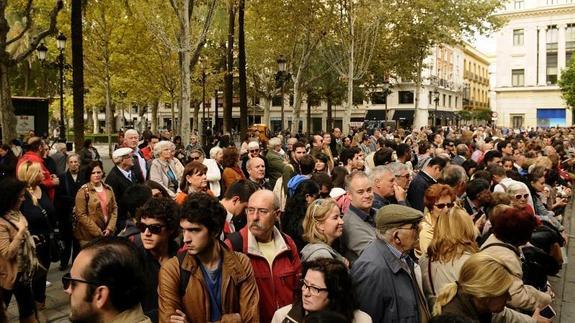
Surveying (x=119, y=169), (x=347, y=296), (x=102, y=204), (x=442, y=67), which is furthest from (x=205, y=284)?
(x=442, y=67)

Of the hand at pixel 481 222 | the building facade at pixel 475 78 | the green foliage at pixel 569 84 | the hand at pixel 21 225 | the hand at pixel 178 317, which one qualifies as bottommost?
the hand at pixel 178 317

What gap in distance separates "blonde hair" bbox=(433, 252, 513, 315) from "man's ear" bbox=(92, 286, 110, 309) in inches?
73.5

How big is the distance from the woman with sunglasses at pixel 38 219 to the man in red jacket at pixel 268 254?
2.62m

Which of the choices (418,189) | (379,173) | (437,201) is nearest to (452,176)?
(418,189)

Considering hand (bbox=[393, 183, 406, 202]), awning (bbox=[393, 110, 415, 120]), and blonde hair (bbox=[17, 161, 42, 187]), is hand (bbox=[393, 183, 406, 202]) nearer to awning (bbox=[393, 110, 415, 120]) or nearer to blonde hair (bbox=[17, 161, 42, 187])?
blonde hair (bbox=[17, 161, 42, 187])

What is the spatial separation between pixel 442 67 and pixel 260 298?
73474 mm

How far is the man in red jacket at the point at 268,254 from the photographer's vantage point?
3502 mm

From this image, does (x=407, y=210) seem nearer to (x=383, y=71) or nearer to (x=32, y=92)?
(x=383, y=71)

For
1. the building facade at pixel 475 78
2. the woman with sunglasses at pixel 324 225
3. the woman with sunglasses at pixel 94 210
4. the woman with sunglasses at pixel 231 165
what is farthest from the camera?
the building facade at pixel 475 78

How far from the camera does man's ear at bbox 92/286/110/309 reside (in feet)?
7.25

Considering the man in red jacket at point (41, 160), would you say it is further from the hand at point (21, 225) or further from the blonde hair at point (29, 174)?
the hand at point (21, 225)

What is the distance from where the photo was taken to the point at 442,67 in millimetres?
72312

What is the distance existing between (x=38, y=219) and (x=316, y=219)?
126 inches

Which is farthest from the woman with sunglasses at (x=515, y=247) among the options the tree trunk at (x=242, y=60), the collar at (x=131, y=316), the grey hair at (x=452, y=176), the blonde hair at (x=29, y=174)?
the tree trunk at (x=242, y=60)
